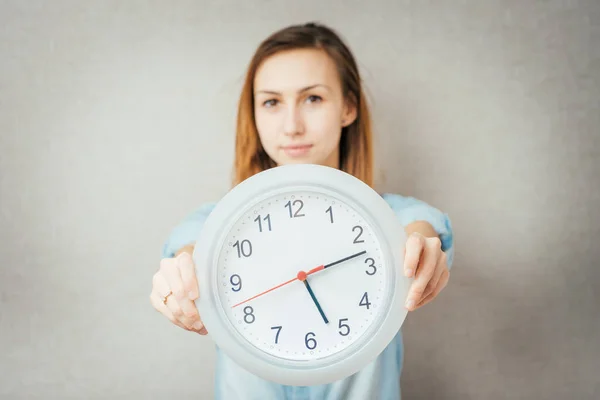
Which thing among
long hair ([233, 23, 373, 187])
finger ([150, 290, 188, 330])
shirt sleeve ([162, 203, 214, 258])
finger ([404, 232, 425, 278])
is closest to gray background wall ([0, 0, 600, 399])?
long hair ([233, 23, 373, 187])

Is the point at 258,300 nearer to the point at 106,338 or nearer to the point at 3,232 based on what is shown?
the point at 106,338

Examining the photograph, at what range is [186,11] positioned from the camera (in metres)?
1.27

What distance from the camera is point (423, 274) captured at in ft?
2.75

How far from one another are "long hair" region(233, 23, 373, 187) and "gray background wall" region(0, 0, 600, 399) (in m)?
0.09

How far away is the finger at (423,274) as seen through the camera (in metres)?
0.83

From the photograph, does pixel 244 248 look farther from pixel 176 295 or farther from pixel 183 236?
pixel 183 236

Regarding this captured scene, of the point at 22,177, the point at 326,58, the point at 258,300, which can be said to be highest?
the point at 326,58

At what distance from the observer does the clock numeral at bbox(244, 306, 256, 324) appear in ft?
2.75

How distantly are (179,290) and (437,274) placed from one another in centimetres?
43

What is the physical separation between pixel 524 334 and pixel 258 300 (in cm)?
82

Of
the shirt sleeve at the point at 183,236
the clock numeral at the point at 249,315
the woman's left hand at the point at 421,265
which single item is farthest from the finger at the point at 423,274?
the shirt sleeve at the point at 183,236

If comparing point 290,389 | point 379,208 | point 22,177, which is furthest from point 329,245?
point 22,177

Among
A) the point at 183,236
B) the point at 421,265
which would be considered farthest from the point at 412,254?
the point at 183,236

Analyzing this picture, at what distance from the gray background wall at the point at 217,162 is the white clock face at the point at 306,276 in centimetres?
51
